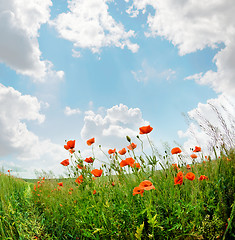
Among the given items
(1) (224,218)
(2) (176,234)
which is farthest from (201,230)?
(1) (224,218)

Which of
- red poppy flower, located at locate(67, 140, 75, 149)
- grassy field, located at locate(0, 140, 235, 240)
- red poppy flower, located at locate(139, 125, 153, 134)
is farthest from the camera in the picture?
red poppy flower, located at locate(67, 140, 75, 149)

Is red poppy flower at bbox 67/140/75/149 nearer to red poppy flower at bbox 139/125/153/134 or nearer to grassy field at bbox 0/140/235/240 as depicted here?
grassy field at bbox 0/140/235/240

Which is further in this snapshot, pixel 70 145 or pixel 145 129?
pixel 70 145

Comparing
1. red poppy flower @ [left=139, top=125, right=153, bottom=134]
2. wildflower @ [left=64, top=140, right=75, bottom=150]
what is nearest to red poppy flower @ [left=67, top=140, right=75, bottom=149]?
wildflower @ [left=64, top=140, right=75, bottom=150]

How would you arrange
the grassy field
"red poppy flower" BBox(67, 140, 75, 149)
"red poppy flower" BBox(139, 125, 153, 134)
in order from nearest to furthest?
the grassy field, "red poppy flower" BBox(139, 125, 153, 134), "red poppy flower" BBox(67, 140, 75, 149)

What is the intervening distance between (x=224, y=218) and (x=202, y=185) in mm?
595

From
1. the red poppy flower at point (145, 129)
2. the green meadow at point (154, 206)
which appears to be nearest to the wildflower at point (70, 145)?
the green meadow at point (154, 206)

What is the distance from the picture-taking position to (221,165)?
108 inches

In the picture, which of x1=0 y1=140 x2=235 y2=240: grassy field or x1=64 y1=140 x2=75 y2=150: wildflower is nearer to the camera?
x1=0 y1=140 x2=235 y2=240: grassy field

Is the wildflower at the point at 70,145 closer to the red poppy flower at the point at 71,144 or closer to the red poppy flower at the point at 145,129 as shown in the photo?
the red poppy flower at the point at 71,144

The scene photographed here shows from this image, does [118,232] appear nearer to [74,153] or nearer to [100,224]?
[100,224]

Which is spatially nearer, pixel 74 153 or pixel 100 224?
pixel 100 224

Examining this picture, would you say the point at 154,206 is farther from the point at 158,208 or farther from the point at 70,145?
the point at 70,145

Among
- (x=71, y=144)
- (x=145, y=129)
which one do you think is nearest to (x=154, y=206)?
(x=145, y=129)
